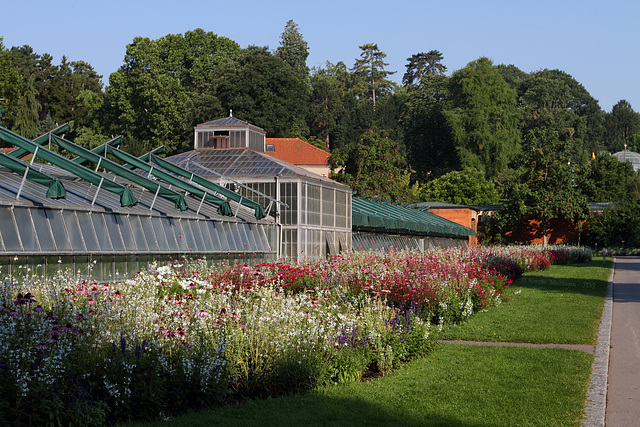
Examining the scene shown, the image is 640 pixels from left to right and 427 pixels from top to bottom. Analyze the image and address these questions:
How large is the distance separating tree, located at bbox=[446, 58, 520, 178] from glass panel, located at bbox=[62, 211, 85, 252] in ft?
223

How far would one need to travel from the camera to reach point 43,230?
1597 cm

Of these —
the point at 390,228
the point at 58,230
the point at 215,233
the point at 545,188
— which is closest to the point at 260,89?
the point at 545,188

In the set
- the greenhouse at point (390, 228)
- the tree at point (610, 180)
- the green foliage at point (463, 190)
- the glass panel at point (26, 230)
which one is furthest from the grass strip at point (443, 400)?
the green foliage at point (463, 190)

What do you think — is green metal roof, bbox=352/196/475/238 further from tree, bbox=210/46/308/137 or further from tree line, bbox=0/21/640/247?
tree, bbox=210/46/308/137

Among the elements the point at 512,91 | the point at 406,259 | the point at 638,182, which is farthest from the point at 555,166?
the point at 406,259

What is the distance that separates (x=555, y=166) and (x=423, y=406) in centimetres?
5333

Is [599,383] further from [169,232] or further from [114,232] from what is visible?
[169,232]

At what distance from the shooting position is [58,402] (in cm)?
704

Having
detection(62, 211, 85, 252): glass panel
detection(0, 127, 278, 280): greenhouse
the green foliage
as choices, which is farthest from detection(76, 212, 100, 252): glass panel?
the green foliage

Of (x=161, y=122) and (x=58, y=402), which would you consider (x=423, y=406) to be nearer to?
(x=58, y=402)

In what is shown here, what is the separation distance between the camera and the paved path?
8.43 meters

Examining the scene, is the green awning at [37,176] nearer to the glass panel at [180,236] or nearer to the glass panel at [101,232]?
the glass panel at [101,232]

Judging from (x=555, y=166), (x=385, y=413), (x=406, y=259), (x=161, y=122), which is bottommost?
(x=385, y=413)

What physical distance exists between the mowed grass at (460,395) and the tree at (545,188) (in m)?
45.8
